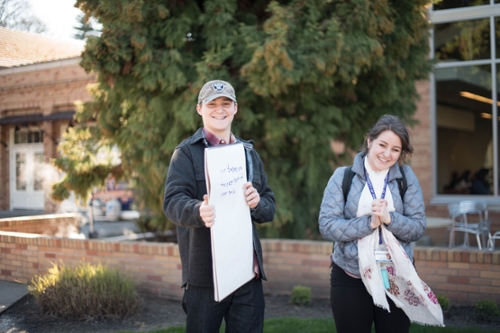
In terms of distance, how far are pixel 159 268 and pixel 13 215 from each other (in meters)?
4.27

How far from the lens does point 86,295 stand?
5.09 meters

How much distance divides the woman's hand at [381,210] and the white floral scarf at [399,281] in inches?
4.5

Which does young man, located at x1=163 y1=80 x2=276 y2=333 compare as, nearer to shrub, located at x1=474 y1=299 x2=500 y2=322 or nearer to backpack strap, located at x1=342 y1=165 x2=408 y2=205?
backpack strap, located at x1=342 y1=165 x2=408 y2=205

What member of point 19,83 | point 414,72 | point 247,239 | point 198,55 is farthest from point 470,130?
point 247,239

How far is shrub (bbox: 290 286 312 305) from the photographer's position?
5.59m

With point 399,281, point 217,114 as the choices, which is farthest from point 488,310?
point 217,114

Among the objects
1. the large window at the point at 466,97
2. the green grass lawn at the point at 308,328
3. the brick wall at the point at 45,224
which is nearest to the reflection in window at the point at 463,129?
the large window at the point at 466,97

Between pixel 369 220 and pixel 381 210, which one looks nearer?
pixel 381 210

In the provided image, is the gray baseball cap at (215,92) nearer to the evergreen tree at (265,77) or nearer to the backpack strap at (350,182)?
the backpack strap at (350,182)

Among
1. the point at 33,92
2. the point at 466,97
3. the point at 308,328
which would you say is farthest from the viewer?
the point at 466,97

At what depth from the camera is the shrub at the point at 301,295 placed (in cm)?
559

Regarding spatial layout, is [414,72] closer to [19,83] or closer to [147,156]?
[147,156]

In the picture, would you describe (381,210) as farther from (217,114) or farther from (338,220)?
(217,114)

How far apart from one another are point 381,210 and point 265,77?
3579 mm
